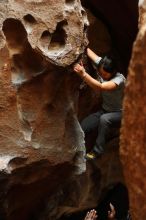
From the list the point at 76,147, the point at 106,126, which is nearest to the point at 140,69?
the point at 76,147

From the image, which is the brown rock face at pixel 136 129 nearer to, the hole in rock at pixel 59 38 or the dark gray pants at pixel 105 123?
the hole in rock at pixel 59 38

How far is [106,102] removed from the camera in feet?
17.6

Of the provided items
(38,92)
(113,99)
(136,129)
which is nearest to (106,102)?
(113,99)

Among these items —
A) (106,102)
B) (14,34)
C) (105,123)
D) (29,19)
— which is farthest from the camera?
(106,102)

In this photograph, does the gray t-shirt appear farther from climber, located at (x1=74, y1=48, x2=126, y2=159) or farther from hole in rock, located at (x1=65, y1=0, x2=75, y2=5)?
hole in rock, located at (x1=65, y1=0, x2=75, y2=5)

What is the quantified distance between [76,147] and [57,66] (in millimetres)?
923

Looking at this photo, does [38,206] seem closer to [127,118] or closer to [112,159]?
[112,159]

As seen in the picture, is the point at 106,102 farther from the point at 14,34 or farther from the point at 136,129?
the point at 136,129

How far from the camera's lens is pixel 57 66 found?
14.0 ft

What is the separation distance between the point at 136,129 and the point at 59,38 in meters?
1.61

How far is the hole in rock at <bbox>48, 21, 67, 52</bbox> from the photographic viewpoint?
4.23 meters

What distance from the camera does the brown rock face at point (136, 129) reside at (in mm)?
2793

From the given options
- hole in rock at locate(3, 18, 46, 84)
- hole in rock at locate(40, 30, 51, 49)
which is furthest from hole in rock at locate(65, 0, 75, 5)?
hole in rock at locate(3, 18, 46, 84)

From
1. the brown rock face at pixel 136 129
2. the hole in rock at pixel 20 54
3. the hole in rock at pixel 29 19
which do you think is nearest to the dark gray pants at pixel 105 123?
the hole in rock at pixel 20 54
